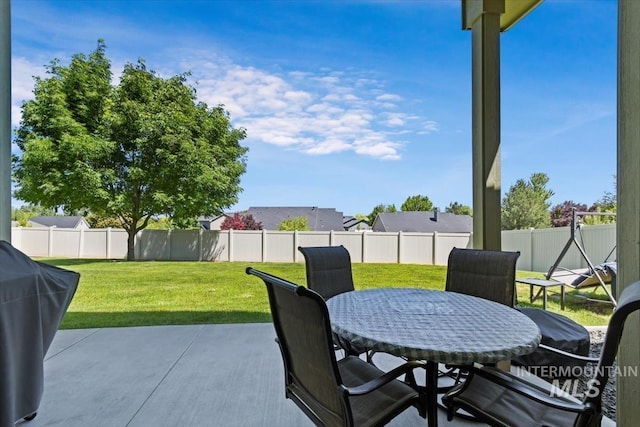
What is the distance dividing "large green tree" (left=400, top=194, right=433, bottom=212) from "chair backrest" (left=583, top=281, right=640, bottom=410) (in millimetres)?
27196

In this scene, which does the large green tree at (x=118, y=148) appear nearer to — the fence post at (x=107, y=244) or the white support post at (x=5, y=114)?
the fence post at (x=107, y=244)

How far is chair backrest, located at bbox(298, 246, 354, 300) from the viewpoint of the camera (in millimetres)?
2598

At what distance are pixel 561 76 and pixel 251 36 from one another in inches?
242

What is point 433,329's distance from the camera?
151 cm

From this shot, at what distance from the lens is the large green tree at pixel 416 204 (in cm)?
2762

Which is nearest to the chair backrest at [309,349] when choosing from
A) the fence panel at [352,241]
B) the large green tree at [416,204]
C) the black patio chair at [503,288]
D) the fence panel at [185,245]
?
the black patio chair at [503,288]

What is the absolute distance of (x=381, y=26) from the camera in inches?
267

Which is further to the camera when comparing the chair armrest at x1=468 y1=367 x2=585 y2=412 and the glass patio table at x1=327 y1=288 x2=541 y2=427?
the glass patio table at x1=327 y1=288 x2=541 y2=427

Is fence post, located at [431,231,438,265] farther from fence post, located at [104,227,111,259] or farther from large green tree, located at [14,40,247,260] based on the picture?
fence post, located at [104,227,111,259]

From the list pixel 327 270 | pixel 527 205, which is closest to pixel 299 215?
pixel 527 205

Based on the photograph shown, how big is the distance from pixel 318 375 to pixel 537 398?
73 cm

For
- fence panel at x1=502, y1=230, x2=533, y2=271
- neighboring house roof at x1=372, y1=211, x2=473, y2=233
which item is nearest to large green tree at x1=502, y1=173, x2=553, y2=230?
fence panel at x1=502, y1=230, x2=533, y2=271

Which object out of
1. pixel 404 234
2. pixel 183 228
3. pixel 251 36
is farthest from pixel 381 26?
pixel 183 228

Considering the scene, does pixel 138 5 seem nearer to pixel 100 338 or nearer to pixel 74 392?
pixel 100 338
